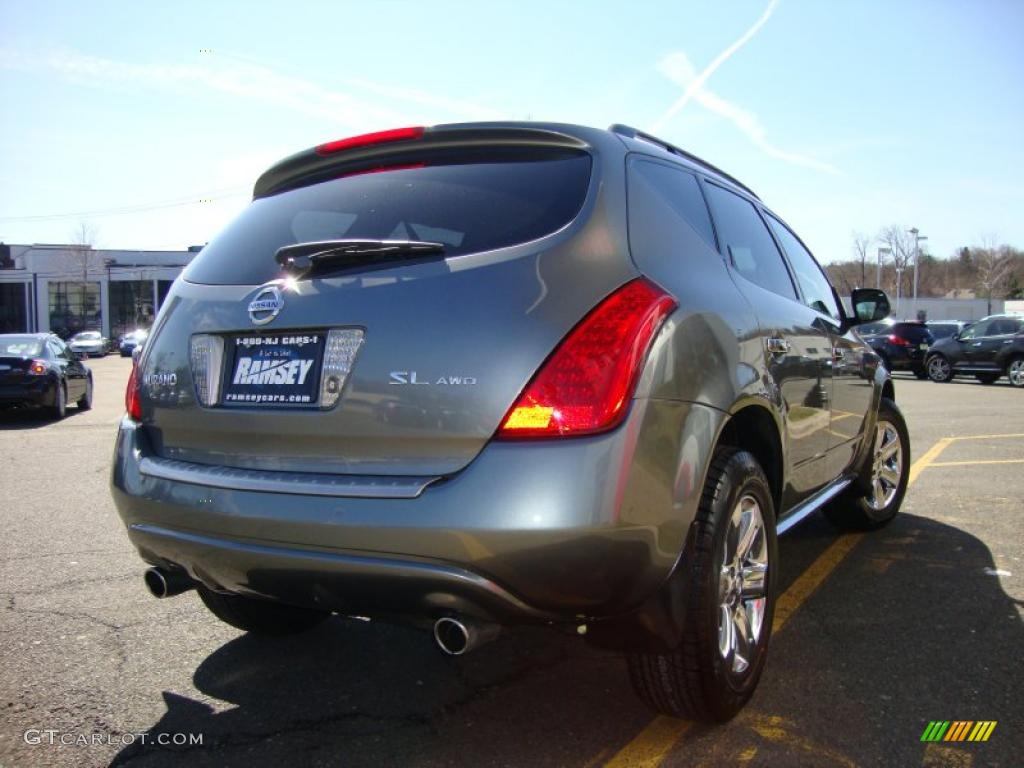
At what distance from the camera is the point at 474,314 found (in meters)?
2.17

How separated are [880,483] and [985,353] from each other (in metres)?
17.3

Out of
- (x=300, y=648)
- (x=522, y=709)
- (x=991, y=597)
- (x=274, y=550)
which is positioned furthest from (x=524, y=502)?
(x=991, y=597)

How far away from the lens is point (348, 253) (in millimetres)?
2371

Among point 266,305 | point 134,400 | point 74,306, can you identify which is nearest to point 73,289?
point 74,306

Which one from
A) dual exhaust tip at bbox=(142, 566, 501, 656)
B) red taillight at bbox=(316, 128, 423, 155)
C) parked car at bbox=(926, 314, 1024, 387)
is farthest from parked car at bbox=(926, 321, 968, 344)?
dual exhaust tip at bbox=(142, 566, 501, 656)

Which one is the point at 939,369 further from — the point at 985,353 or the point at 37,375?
the point at 37,375

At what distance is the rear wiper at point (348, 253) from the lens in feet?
7.61

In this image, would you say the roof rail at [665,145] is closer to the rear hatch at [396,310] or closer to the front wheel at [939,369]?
the rear hatch at [396,310]

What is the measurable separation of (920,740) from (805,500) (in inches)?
52.4

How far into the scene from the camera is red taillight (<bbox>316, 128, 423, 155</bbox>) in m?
2.67

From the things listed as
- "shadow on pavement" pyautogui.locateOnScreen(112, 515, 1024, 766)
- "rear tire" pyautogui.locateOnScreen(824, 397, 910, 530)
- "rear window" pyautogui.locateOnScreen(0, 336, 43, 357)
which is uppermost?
"rear window" pyautogui.locateOnScreen(0, 336, 43, 357)

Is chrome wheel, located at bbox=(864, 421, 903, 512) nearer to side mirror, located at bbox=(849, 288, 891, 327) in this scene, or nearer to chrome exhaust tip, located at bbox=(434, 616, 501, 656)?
side mirror, located at bbox=(849, 288, 891, 327)

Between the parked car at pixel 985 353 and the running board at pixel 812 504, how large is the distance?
17584mm

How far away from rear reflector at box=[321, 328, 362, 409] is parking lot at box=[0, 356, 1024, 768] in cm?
107
